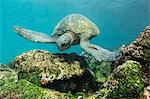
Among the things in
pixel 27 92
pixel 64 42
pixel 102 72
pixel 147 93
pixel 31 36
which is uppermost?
pixel 31 36

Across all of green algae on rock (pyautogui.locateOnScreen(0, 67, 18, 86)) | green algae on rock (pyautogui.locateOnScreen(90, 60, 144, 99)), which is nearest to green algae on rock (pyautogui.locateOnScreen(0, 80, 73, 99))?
green algae on rock (pyautogui.locateOnScreen(0, 67, 18, 86))

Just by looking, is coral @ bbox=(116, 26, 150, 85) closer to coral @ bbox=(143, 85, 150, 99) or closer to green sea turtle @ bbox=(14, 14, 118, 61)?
coral @ bbox=(143, 85, 150, 99)

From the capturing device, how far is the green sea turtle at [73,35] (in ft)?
20.8

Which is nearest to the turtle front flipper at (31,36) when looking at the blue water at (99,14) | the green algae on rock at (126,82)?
the green algae on rock at (126,82)

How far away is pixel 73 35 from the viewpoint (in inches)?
281

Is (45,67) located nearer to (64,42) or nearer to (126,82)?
(64,42)

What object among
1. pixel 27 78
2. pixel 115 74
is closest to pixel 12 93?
pixel 27 78

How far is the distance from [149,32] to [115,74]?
3.33 feet

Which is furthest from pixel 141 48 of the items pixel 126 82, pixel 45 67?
pixel 45 67

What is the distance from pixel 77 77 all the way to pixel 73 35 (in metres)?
1.55

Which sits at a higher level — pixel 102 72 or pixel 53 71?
pixel 102 72

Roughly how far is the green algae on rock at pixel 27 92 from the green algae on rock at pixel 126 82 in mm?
964

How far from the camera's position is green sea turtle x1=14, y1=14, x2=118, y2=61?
6.34 metres

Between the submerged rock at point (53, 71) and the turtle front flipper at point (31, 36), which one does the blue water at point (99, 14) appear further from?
the submerged rock at point (53, 71)
